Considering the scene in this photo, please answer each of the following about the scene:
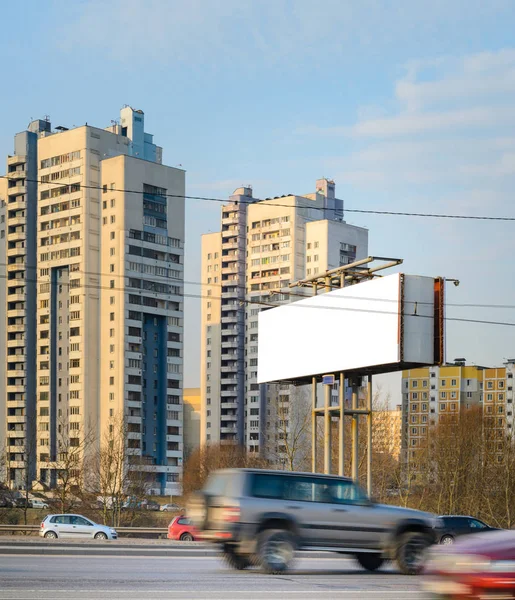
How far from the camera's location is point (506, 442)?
92250 millimetres

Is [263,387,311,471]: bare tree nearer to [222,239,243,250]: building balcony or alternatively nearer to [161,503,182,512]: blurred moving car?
[161,503,182,512]: blurred moving car

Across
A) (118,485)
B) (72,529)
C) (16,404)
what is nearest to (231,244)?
(16,404)

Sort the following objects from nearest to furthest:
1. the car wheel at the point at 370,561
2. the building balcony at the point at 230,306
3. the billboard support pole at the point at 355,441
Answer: the car wheel at the point at 370,561, the billboard support pole at the point at 355,441, the building balcony at the point at 230,306

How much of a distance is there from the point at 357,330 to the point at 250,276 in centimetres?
10731

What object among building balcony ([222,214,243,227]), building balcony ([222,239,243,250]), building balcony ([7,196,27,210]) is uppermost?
building balcony ([222,214,243,227])

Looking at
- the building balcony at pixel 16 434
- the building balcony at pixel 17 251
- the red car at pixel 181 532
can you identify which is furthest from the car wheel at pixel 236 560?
the building balcony at pixel 17 251

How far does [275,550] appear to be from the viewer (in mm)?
18203

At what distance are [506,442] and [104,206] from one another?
55.4 meters

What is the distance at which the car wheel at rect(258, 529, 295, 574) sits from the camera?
712 inches

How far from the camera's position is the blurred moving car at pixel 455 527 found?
41.4 m

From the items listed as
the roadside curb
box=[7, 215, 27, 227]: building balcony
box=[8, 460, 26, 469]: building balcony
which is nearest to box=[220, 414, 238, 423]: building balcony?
box=[8, 460, 26, 469]: building balcony

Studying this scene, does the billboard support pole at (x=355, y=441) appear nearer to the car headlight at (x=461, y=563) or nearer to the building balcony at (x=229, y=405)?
the car headlight at (x=461, y=563)

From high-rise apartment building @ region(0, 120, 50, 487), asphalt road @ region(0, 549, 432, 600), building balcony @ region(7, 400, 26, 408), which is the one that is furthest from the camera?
high-rise apartment building @ region(0, 120, 50, 487)

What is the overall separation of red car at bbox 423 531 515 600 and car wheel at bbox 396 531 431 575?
7110mm
